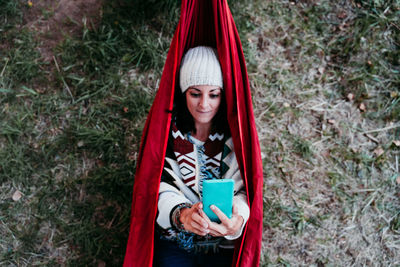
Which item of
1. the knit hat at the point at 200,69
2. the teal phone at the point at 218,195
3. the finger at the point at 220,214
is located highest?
the knit hat at the point at 200,69

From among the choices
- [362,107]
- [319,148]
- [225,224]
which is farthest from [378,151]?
[225,224]

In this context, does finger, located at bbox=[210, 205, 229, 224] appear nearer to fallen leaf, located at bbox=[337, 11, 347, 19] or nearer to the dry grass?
the dry grass

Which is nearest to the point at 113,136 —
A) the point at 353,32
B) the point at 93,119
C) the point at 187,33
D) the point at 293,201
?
the point at 93,119

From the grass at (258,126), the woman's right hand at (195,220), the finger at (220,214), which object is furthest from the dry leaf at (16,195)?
the finger at (220,214)

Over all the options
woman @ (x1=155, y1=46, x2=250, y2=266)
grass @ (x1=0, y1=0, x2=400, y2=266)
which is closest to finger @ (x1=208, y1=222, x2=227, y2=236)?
woman @ (x1=155, y1=46, x2=250, y2=266)

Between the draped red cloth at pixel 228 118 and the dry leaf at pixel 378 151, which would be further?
the dry leaf at pixel 378 151

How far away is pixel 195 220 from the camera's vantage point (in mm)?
1697

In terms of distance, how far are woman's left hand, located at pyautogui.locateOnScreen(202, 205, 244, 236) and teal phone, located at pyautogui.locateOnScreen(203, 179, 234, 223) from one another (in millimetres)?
26

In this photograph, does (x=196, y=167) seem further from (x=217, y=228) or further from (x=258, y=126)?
(x=258, y=126)

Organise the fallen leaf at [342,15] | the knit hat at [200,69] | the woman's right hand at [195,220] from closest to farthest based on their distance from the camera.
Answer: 1. the woman's right hand at [195,220]
2. the knit hat at [200,69]
3. the fallen leaf at [342,15]

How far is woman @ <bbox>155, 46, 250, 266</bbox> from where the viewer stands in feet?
6.14

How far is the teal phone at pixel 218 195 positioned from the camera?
157 cm

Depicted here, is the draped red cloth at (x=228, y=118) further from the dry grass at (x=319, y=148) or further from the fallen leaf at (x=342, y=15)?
the fallen leaf at (x=342, y=15)

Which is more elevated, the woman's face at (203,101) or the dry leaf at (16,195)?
the woman's face at (203,101)
